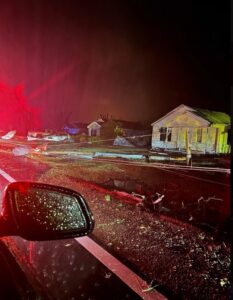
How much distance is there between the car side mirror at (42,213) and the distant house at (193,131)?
21.5 m

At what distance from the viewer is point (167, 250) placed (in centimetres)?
414

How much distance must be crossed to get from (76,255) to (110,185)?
17.9 ft

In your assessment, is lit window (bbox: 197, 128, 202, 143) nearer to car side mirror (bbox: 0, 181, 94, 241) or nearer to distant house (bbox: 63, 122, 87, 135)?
car side mirror (bbox: 0, 181, 94, 241)

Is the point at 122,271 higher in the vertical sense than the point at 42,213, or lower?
lower

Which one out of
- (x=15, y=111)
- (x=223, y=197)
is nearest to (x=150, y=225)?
(x=223, y=197)

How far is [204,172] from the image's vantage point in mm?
14000

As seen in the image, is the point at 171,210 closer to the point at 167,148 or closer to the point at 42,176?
the point at 42,176

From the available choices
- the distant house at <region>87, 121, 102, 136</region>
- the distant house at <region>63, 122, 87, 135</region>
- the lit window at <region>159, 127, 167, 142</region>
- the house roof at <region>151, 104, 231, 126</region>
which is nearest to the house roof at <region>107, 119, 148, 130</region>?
the distant house at <region>87, 121, 102, 136</region>

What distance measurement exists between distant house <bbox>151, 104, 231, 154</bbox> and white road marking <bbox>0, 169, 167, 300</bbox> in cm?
1950

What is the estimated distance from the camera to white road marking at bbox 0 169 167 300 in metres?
2.98

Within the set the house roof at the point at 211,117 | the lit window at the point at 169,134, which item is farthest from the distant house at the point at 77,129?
the house roof at the point at 211,117

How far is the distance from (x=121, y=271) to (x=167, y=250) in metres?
0.99

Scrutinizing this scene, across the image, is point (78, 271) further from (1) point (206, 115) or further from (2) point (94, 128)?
(2) point (94, 128)

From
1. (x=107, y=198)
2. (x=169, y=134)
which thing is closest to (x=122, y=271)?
(x=107, y=198)
